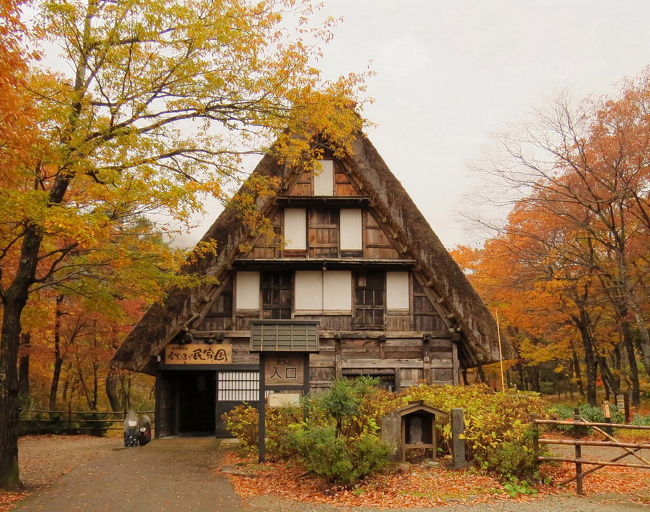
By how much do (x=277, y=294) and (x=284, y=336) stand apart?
5.11 m

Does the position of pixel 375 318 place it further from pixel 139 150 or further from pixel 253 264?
pixel 139 150

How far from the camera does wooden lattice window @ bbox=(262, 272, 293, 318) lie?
54.9 ft

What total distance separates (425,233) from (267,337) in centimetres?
705

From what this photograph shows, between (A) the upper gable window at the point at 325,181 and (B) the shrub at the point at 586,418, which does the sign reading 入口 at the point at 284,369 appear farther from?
(B) the shrub at the point at 586,418

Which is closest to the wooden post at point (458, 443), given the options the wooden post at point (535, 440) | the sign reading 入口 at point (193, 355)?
the wooden post at point (535, 440)

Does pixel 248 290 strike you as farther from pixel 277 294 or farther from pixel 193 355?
pixel 193 355

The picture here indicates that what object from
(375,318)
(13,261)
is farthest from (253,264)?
(13,261)

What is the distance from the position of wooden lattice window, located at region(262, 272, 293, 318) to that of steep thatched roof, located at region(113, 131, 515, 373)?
127 cm

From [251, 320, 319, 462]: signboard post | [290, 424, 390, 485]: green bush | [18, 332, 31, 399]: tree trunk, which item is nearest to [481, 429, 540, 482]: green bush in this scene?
[290, 424, 390, 485]: green bush

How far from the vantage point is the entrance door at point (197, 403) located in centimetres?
1902

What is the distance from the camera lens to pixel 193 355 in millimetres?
16203

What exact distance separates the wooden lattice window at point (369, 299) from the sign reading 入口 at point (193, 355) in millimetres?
4072

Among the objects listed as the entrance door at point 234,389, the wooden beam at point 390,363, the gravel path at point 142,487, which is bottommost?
the gravel path at point 142,487

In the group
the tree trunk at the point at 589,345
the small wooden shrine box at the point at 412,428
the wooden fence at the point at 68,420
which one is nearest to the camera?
the small wooden shrine box at the point at 412,428
